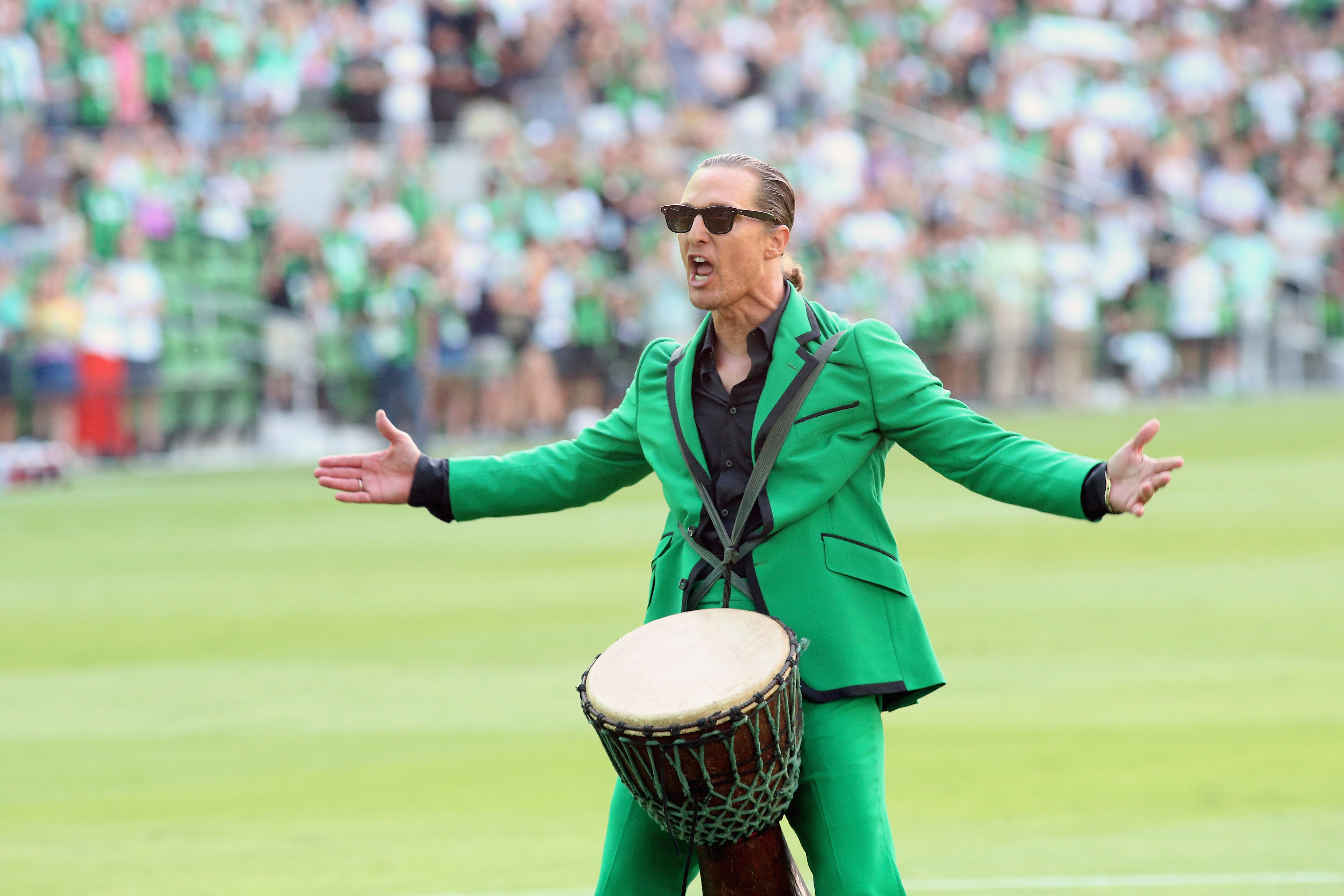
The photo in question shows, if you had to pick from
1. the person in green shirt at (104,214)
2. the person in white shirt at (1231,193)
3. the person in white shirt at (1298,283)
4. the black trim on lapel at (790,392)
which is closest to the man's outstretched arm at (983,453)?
the black trim on lapel at (790,392)

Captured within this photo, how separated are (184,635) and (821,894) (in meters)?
8.05

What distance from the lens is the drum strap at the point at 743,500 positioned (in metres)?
4.61

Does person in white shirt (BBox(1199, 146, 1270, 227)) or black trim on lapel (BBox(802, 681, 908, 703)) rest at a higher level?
person in white shirt (BBox(1199, 146, 1270, 227))

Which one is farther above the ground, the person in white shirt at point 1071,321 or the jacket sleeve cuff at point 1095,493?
the jacket sleeve cuff at point 1095,493

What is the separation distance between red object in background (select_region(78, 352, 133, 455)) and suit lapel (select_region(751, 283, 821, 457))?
17.9m

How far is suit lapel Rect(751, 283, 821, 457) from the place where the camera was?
465 centimetres

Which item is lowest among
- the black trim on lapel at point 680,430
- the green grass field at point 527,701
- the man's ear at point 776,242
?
the green grass field at point 527,701

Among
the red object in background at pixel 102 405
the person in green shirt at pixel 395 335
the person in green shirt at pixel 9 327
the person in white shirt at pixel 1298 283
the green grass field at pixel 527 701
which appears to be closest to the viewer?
the green grass field at pixel 527 701

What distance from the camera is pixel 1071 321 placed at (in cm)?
2789

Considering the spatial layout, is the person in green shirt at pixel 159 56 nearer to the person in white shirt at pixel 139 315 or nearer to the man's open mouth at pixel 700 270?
the person in white shirt at pixel 139 315

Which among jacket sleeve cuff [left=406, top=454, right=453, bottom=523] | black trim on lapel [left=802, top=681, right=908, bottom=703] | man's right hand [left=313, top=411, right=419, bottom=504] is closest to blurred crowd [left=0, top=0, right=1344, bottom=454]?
man's right hand [left=313, top=411, right=419, bottom=504]

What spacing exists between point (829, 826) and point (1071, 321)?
2411cm

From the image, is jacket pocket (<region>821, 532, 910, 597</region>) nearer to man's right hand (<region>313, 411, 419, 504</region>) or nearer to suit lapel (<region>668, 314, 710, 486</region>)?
suit lapel (<region>668, 314, 710, 486</region>)

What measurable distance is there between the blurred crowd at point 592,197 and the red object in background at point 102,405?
3 centimetres
